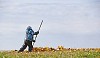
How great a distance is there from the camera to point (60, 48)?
1184 inches

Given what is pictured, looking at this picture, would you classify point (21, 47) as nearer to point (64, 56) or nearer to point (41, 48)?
point (41, 48)

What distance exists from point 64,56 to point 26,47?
30.1 ft

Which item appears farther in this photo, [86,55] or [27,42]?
[27,42]

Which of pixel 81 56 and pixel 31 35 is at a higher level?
pixel 31 35

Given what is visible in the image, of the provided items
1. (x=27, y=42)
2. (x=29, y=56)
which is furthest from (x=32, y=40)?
(x=29, y=56)

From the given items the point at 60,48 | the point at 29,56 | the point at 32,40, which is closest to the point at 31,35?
the point at 32,40

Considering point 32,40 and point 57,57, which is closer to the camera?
point 57,57

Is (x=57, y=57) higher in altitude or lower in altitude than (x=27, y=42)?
lower

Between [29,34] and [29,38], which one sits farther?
[29,38]

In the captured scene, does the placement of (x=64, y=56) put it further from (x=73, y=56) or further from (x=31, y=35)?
(x=31, y=35)

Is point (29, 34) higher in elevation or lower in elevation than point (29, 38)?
higher

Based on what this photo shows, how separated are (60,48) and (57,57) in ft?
28.7

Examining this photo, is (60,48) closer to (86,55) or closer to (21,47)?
(21,47)

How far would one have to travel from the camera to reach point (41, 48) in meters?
31.0
